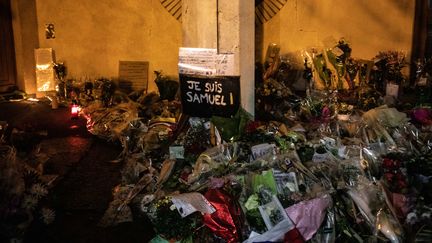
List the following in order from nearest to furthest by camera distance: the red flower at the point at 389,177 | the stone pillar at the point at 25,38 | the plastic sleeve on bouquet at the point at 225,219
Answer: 1. the plastic sleeve on bouquet at the point at 225,219
2. the red flower at the point at 389,177
3. the stone pillar at the point at 25,38

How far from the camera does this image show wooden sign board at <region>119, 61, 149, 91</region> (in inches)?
399

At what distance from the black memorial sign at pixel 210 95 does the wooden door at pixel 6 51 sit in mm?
6260

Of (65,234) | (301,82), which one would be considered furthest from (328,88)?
(65,234)

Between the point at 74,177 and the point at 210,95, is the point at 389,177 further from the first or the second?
the point at 74,177

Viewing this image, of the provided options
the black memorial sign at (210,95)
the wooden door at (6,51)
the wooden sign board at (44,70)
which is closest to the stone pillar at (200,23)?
the black memorial sign at (210,95)

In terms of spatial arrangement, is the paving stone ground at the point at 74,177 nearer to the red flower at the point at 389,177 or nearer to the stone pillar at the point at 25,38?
the stone pillar at the point at 25,38

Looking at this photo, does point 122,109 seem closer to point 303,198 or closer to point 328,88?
point 328,88

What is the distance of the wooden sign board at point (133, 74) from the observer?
399 inches

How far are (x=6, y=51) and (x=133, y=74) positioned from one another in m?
3.12

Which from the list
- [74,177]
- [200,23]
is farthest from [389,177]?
[74,177]

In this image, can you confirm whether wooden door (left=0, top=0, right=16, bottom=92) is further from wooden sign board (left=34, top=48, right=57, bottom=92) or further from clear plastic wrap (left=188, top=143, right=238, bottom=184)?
clear plastic wrap (left=188, top=143, right=238, bottom=184)

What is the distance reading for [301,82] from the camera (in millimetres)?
8953

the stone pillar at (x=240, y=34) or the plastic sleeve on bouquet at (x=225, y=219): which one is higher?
the stone pillar at (x=240, y=34)

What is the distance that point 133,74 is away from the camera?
1018cm
